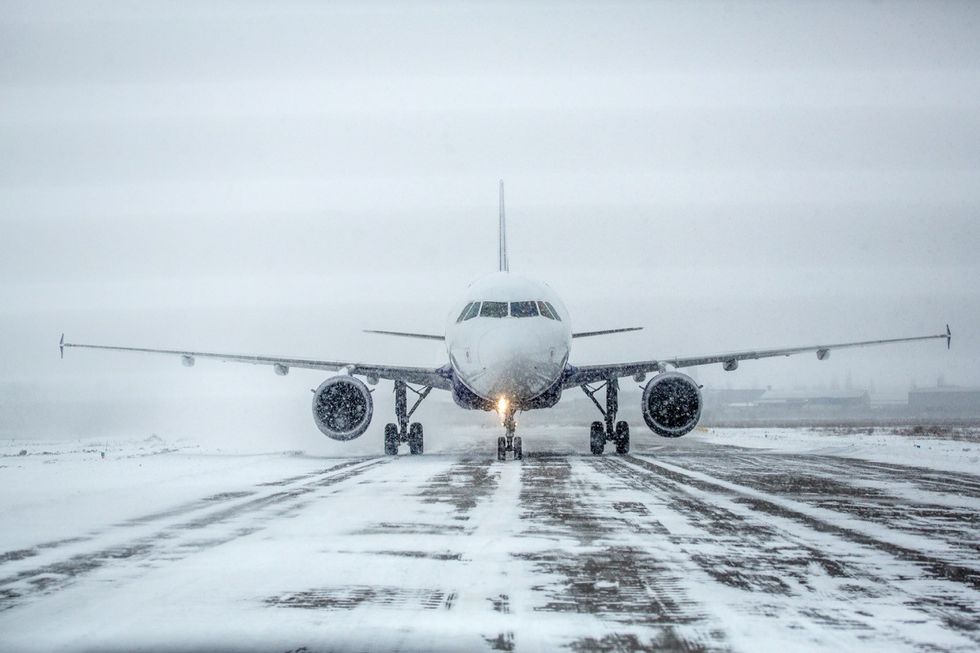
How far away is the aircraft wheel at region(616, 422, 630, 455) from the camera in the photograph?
2356 cm

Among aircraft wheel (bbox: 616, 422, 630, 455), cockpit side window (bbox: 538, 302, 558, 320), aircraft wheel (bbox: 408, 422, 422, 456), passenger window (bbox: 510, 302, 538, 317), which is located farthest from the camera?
aircraft wheel (bbox: 408, 422, 422, 456)

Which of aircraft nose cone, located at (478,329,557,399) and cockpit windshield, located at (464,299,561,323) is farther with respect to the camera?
cockpit windshield, located at (464,299,561,323)

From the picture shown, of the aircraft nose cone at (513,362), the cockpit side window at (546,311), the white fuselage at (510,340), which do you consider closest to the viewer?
the aircraft nose cone at (513,362)

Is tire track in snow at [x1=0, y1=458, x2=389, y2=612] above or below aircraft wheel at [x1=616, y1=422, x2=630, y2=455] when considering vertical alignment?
below

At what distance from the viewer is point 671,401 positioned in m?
22.0

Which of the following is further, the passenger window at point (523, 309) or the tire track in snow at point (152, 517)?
the passenger window at point (523, 309)

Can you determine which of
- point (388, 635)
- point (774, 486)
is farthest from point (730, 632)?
point (774, 486)

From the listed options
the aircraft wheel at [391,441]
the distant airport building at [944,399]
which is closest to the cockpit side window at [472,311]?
the aircraft wheel at [391,441]

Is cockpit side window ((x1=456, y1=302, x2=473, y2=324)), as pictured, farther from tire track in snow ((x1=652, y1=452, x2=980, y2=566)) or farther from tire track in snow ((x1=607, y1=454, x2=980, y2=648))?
tire track in snow ((x1=607, y1=454, x2=980, y2=648))

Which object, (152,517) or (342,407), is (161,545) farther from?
(342,407)

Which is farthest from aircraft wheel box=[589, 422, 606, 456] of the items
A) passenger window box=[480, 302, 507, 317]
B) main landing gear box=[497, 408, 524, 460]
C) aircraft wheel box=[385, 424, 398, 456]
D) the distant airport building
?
the distant airport building

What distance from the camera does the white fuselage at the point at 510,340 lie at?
61.8 ft

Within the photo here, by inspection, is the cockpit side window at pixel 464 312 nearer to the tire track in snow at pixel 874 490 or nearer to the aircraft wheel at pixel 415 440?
the aircraft wheel at pixel 415 440

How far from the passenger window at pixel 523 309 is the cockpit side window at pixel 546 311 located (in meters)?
0.19
